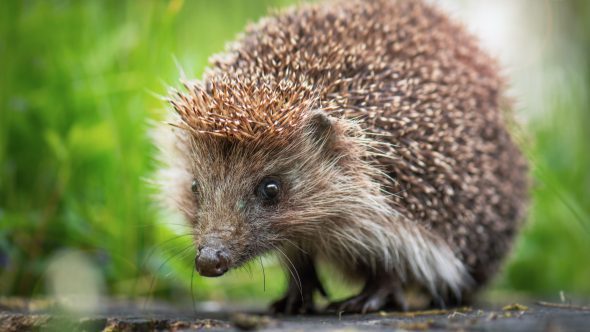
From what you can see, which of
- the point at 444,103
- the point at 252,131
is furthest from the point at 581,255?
the point at 252,131

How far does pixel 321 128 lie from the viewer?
3.74 m

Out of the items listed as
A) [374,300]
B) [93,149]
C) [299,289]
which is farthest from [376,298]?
[93,149]

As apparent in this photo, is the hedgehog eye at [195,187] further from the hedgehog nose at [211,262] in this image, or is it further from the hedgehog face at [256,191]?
the hedgehog nose at [211,262]

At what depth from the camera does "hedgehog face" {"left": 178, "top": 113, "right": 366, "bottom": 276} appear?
3418 mm

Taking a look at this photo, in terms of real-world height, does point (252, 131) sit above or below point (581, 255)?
above

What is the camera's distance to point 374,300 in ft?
12.5

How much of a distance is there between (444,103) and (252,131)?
1199 millimetres

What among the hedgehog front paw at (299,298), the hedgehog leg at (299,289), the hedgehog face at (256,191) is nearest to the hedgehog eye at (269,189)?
the hedgehog face at (256,191)

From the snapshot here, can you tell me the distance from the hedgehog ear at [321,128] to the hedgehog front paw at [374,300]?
83 centimetres

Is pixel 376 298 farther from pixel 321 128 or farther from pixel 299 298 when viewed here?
pixel 321 128

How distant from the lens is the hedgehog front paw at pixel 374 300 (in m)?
3.73

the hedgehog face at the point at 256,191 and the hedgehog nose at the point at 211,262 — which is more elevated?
the hedgehog face at the point at 256,191

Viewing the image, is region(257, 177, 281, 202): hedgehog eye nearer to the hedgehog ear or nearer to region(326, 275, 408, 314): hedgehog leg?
the hedgehog ear

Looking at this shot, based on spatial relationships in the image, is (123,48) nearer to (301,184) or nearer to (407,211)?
(301,184)
